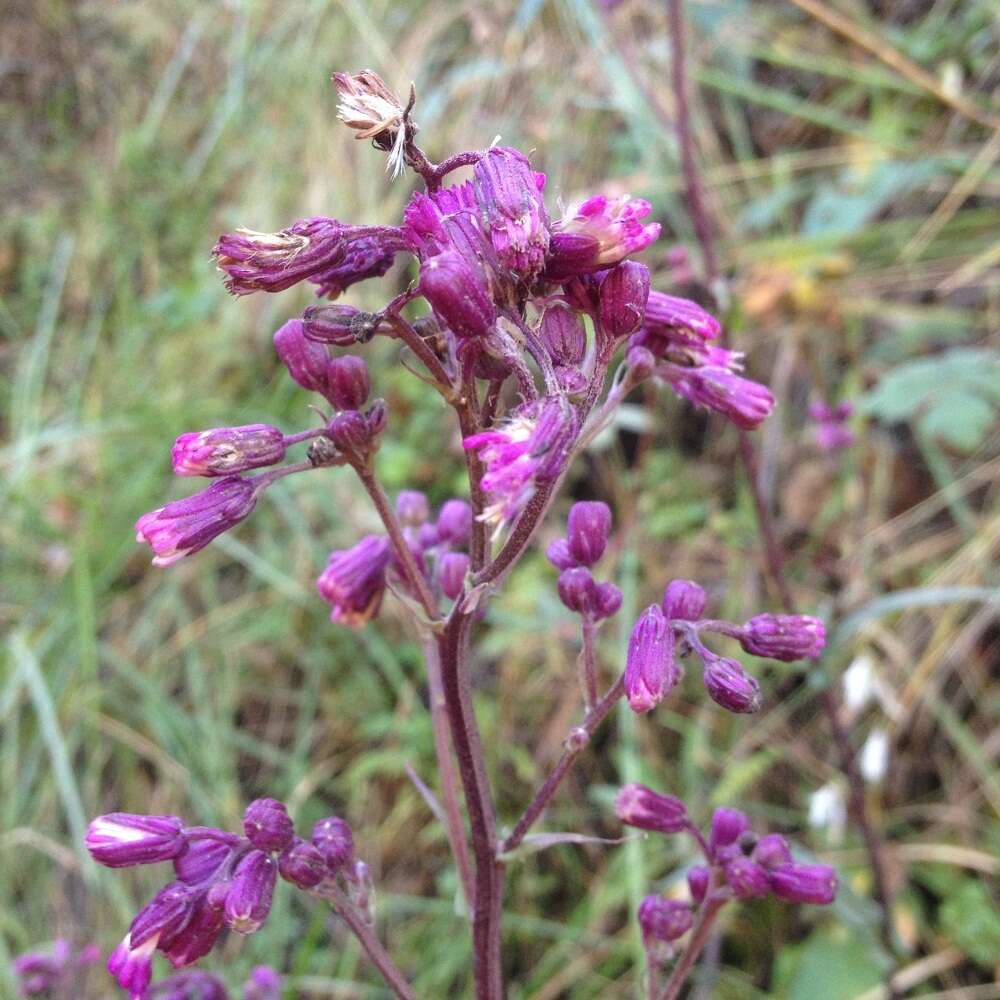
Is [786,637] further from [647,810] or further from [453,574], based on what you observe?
[453,574]

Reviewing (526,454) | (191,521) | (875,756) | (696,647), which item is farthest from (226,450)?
(875,756)

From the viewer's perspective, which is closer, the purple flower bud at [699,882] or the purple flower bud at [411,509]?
the purple flower bud at [699,882]

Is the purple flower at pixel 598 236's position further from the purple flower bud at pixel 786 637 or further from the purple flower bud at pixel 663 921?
the purple flower bud at pixel 663 921

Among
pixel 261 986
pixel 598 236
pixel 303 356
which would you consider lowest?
pixel 261 986

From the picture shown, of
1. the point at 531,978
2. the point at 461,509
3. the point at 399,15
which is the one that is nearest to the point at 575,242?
the point at 461,509

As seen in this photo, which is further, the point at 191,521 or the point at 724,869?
the point at 724,869

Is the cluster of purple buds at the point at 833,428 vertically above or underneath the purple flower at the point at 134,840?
above

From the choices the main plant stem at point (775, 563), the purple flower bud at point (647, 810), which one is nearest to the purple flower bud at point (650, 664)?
the purple flower bud at point (647, 810)

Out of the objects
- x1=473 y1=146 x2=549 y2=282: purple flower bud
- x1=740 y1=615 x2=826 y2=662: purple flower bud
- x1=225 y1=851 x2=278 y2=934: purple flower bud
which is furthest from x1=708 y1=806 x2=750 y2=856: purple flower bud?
x1=473 y1=146 x2=549 y2=282: purple flower bud
